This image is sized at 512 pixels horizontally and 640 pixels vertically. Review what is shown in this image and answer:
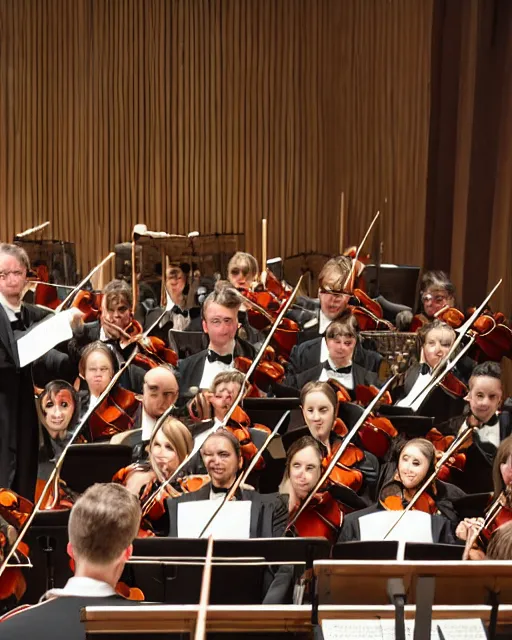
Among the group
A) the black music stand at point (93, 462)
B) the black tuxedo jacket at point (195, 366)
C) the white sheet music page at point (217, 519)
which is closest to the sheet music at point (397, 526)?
the white sheet music page at point (217, 519)

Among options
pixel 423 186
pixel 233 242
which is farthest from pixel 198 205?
pixel 423 186

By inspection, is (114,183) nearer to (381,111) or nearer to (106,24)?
(106,24)

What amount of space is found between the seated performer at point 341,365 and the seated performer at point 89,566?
101 inches

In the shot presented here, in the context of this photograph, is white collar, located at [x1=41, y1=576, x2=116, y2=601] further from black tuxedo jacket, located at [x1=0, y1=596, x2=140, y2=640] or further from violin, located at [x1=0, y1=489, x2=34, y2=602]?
Result: violin, located at [x1=0, y1=489, x2=34, y2=602]

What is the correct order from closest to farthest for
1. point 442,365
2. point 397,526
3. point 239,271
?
point 397,526 → point 442,365 → point 239,271

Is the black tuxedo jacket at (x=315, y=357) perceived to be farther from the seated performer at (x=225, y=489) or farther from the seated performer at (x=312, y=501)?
the seated performer at (x=225, y=489)

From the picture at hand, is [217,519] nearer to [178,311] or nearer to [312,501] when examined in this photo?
[312,501]

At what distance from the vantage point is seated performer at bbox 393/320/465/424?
488 cm

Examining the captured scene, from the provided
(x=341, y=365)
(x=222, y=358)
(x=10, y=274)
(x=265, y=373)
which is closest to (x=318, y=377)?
(x=341, y=365)

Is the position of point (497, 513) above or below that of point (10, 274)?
below

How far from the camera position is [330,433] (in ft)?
14.3

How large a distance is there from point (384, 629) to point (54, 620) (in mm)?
643

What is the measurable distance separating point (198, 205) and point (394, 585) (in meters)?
7.55

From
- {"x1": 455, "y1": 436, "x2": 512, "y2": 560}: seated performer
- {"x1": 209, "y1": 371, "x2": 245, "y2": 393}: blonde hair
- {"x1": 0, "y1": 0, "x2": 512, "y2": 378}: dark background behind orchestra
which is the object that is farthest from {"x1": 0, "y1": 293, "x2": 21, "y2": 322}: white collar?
{"x1": 0, "y1": 0, "x2": 512, "y2": 378}: dark background behind orchestra
